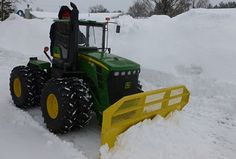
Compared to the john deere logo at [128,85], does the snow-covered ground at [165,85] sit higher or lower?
lower

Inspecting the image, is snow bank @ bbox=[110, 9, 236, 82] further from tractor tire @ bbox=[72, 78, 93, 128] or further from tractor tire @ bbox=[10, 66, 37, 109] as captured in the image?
tractor tire @ bbox=[72, 78, 93, 128]

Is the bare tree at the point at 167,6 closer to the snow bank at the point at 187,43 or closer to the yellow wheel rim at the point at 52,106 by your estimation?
the snow bank at the point at 187,43

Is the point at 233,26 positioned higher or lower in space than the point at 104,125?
higher

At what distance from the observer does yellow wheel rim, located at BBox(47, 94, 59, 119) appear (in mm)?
5176

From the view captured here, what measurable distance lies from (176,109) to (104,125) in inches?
71.4

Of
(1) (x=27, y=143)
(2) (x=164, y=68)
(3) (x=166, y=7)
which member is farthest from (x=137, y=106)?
(3) (x=166, y=7)

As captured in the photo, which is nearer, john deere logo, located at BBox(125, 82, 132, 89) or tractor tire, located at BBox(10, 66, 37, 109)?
john deere logo, located at BBox(125, 82, 132, 89)

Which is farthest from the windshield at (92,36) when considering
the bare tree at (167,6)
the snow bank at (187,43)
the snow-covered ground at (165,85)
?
the bare tree at (167,6)

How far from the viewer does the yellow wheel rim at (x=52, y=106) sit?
5176 mm

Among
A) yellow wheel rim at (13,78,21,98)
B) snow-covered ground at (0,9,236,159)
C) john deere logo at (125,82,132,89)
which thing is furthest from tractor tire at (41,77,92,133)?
yellow wheel rim at (13,78,21,98)

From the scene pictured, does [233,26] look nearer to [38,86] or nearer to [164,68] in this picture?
[164,68]

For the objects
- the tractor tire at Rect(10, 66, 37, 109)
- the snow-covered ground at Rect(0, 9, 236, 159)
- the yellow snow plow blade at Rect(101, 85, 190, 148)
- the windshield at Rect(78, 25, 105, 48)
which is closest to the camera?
the yellow snow plow blade at Rect(101, 85, 190, 148)

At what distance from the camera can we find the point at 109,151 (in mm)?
4309

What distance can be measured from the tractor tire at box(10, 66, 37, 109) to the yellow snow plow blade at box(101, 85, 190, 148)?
245 centimetres
